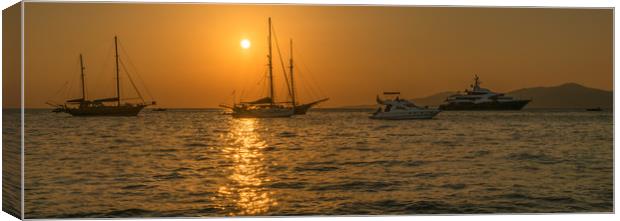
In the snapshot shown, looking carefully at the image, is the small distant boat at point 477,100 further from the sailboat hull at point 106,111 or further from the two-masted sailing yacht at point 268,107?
the sailboat hull at point 106,111

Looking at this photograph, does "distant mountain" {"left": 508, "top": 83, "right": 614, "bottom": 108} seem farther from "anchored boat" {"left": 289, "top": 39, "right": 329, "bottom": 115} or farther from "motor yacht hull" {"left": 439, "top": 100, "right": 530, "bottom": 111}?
"anchored boat" {"left": 289, "top": 39, "right": 329, "bottom": 115}

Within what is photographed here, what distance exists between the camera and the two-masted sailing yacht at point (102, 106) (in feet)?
25.3

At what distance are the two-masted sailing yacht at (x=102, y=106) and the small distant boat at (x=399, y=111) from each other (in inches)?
69.4

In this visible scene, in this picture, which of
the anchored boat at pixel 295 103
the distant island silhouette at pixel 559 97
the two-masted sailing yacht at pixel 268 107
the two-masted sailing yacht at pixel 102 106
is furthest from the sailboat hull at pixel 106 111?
the distant island silhouette at pixel 559 97

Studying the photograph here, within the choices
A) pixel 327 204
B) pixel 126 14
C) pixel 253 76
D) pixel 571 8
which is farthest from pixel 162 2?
pixel 571 8

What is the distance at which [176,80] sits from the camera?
7.96 metres

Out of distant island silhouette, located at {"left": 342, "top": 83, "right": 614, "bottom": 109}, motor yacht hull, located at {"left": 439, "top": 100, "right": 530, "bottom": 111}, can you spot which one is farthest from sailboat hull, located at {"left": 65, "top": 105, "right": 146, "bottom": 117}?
motor yacht hull, located at {"left": 439, "top": 100, "right": 530, "bottom": 111}

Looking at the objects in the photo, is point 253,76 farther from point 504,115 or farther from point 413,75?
point 504,115

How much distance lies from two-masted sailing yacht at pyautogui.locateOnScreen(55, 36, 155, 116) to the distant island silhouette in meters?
1.81

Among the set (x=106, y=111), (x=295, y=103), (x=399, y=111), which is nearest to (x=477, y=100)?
(x=399, y=111)

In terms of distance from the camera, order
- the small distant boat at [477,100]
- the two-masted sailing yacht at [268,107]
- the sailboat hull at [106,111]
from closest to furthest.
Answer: the sailboat hull at [106,111], the two-masted sailing yacht at [268,107], the small distant boat at [477,100]

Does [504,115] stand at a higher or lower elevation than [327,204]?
higher

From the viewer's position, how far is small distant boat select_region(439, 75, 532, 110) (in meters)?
8.04

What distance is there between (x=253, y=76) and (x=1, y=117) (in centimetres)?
190
